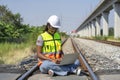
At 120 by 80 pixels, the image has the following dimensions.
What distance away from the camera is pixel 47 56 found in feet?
29.0

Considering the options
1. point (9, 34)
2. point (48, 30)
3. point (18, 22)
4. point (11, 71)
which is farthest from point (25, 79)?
point (18, 22)

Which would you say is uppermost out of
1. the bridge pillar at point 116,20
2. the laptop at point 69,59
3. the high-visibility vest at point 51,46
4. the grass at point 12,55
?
the bridge pillar at point 116,20

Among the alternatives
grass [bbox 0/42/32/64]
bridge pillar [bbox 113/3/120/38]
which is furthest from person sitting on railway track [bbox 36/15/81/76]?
bridge pillar [bbox 113/3/120/38]

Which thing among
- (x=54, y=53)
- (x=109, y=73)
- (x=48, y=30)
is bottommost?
(x=109, y=73)

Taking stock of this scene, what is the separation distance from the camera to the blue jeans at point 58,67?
28.2ft

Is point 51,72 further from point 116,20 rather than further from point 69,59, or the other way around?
point 116,20

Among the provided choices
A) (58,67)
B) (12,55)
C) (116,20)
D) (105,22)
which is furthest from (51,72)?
(105,22)

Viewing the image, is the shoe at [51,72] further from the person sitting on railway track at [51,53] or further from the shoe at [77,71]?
the shoe at [77,71]

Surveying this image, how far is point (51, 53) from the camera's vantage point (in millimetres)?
8844

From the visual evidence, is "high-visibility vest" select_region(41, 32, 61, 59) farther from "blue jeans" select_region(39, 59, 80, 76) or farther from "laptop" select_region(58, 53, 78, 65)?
"laptop" select_region(58, 53, 78, 65)

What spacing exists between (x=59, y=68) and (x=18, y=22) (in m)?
55.2

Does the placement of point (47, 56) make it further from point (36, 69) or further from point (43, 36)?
point (36, 69)

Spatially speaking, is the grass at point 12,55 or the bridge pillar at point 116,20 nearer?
the grass at point 12,55

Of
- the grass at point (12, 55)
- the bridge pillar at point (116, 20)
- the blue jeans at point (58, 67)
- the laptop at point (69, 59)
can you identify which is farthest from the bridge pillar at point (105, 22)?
the laptop at point (69, 59)
